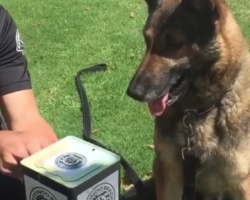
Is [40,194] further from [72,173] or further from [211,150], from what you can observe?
[211,150]

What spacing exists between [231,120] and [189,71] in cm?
34

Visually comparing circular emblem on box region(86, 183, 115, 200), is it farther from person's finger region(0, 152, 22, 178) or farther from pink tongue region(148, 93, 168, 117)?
pink tongue region(148, 93, 168, 117)

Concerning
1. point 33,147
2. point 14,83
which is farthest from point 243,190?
point 33,147

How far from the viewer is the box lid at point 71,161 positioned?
2.85ft

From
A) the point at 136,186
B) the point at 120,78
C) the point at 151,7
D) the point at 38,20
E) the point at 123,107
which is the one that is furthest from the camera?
the point at 38,20

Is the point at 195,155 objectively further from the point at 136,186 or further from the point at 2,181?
the point at 2,181

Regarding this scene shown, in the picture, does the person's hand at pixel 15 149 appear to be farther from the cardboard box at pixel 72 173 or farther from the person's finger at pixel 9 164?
the cardboard box at pixel 72 173

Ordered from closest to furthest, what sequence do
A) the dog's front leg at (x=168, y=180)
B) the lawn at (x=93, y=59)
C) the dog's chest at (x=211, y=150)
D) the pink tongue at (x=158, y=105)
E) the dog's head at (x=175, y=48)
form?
the dog's head at (x=175, y=48) < the pink tongue at (x=158, y=105) < the dog's chest at (x=211, y=150) < the dog's front leg at (x=168, y=180) < the lawn at (x=93, y=59)

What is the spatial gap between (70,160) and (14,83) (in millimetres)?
926

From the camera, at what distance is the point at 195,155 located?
205 cm

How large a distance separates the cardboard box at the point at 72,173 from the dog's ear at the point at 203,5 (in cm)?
101

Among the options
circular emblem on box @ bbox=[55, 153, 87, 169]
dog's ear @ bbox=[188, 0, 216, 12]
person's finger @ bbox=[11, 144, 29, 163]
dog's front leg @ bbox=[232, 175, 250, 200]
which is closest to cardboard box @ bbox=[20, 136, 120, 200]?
circular emblem on box @ bbox=[55, 153, 87, 169]

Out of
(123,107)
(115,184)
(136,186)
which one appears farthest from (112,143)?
(115,184)

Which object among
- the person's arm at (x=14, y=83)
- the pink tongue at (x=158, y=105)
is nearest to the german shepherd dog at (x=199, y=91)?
the pink tongue at (x=158, y=105)
